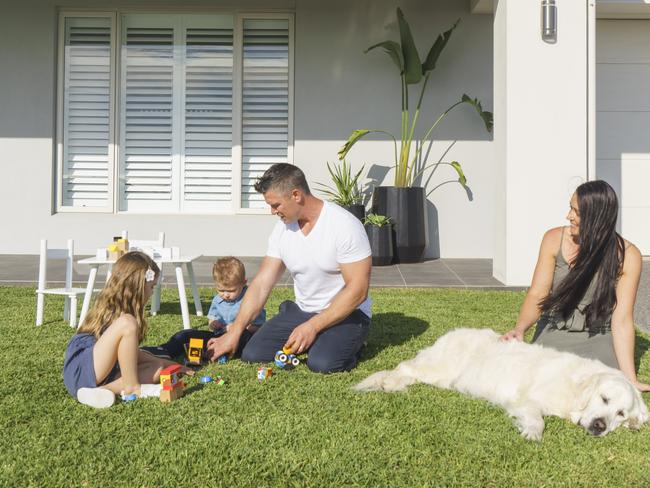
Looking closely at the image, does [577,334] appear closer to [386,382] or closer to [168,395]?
[386,382]

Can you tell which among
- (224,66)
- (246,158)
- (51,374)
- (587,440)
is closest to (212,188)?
(246,158)

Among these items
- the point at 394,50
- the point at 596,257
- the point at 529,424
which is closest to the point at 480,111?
the point at 394,50

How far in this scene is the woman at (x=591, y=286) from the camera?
3.74 meters

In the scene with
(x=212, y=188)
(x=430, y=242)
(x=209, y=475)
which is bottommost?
(x=209, y=475)

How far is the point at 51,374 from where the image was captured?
13.4ft

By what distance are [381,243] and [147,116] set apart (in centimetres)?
433

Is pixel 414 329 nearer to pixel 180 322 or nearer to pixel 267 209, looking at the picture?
pixel 180 322

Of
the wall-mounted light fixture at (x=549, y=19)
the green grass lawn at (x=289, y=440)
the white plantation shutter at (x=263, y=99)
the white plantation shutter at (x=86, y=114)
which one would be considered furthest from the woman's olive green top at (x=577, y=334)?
the white plantation shutter at (x=86, y=114)

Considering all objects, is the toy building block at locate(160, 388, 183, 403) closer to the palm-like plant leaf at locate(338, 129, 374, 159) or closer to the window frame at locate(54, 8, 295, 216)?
the palm-like plant leaf at locate(338, 129, 374, 159)

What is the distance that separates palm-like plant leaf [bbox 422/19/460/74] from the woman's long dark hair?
6.77 metres

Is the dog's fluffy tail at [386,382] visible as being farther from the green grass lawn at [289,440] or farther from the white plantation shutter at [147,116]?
the white plantation shutter at [147,116]

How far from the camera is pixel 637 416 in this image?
3.11 metres

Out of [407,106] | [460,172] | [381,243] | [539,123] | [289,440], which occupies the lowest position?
[289,440]

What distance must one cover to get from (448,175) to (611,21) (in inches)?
124
